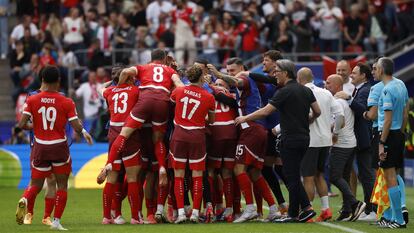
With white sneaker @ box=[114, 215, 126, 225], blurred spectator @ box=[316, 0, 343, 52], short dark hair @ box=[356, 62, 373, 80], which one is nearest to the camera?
white sneaker @ box=[114, 215, 126, 225]

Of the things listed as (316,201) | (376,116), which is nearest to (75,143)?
(316,201)

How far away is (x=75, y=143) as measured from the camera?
90.5 feet

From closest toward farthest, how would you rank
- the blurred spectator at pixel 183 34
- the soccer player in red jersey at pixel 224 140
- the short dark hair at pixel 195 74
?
1. the short dark hair at pixel 195 74
2. the soccer player in red jersey at pixel 224 140
3. the blurred spectator at pixel 183 34

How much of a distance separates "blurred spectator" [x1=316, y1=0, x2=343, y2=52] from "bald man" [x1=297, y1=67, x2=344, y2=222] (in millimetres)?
14121

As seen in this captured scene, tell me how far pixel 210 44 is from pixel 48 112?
49.5ft

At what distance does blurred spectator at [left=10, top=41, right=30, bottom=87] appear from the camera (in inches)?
1238

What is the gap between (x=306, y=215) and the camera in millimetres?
16656

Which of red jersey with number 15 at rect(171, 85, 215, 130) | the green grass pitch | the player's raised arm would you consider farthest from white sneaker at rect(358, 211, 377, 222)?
the player's raised arm

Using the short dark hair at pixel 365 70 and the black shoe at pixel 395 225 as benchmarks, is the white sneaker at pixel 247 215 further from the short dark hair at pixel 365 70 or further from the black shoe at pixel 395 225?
the short dark hair at pixel 365 70

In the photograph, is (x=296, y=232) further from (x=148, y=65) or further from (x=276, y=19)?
(x=276, y=19)

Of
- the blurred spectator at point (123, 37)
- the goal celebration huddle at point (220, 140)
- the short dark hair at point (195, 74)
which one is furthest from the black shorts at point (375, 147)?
the blurred spectator at point (123, 37)

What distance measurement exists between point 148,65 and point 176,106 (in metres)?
0.84

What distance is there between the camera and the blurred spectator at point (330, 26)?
103 feet

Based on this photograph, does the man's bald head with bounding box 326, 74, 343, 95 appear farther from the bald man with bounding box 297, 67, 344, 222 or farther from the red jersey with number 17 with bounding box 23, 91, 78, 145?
the red jersey with number 17 with bounding box 23, 91, 78, 145
